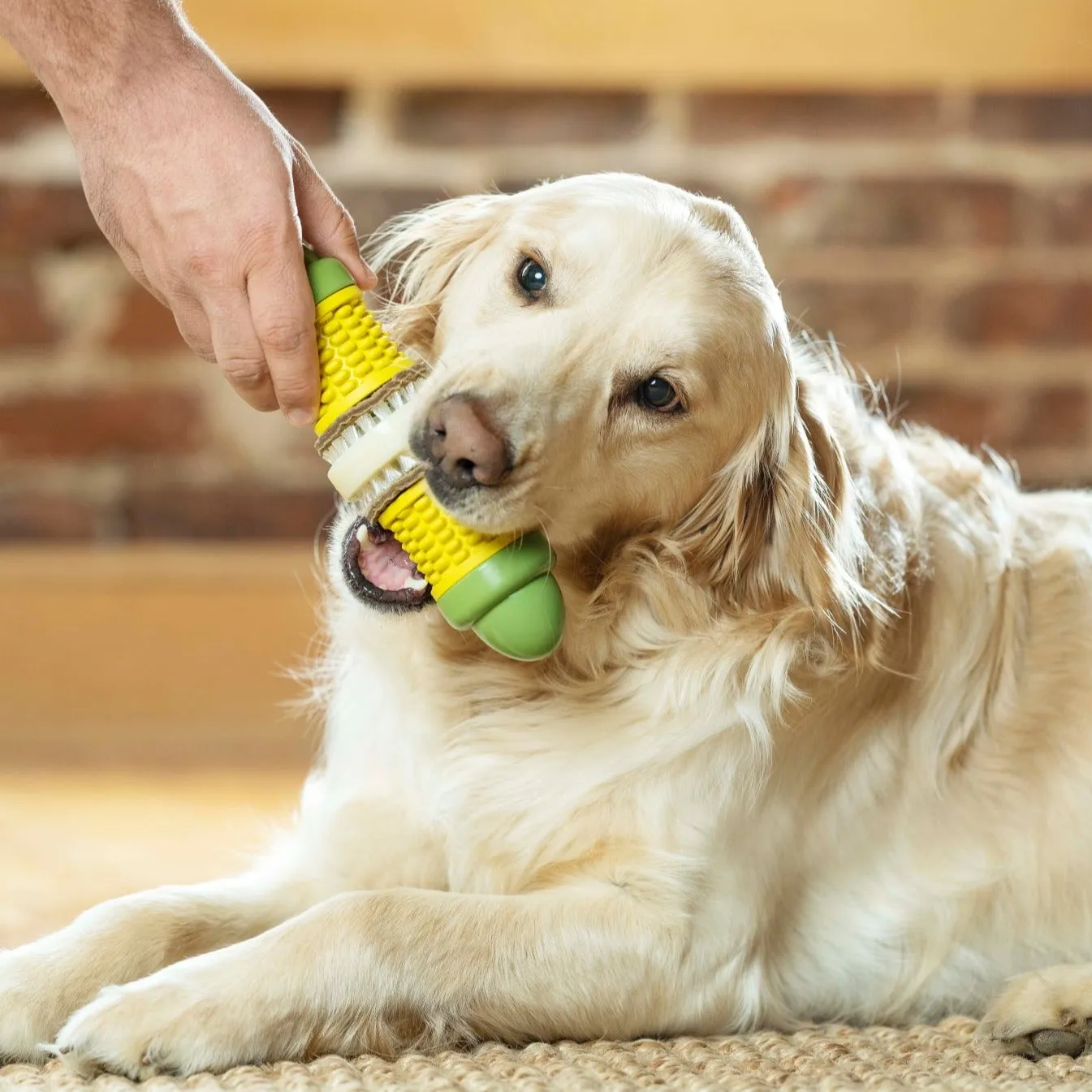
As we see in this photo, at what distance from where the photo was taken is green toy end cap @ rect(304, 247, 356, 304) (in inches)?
62.1

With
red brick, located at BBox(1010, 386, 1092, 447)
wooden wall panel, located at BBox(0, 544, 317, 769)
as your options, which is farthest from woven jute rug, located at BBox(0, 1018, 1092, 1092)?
red brick, located at BBox(1010, 386, 1092, 447)

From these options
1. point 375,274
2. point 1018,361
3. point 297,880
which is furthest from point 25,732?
point 1018,361

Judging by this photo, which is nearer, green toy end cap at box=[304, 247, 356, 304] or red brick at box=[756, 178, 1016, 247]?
green toy end cap at box=[304, 247, 356, 304]

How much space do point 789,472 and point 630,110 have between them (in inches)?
78.5

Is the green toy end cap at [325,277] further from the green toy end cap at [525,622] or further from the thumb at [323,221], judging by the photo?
the green toy end cap at [525,622]

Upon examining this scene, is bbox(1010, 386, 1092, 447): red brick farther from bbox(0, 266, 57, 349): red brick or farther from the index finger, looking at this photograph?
the index finger

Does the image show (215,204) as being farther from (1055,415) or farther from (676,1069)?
(1055,415)

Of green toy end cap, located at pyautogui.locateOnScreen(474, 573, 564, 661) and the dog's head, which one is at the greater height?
the dog's head

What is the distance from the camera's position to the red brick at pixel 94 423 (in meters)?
3.45

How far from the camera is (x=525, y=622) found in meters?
1.50

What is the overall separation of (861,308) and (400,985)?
2.46 m

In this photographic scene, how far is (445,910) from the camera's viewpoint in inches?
59.1

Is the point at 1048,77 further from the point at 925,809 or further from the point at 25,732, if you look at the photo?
the point at 25,732

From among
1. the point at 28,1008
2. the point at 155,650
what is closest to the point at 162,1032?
the point at 28,1008
